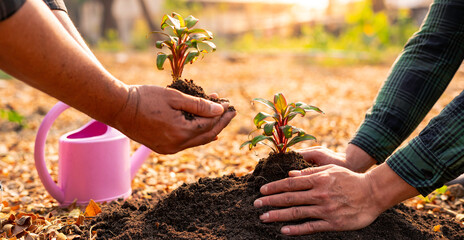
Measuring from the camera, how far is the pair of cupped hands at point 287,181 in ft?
4.63

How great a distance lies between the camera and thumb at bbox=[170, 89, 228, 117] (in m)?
1.44

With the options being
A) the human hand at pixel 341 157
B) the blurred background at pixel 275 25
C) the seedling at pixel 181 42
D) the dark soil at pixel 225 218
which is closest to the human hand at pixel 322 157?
the human hand at pixel 341 157

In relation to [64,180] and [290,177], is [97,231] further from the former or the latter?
[290,177]

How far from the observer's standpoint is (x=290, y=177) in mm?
1505

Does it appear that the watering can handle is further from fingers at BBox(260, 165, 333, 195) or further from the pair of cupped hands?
fingers at BBox(260, 165, 333, 195)

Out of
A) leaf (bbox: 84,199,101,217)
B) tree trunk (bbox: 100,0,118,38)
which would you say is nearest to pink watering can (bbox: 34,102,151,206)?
leaf (bbox: 84,199,101,217)

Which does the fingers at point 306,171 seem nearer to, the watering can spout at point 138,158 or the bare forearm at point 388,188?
the bare forearm at point 388,188

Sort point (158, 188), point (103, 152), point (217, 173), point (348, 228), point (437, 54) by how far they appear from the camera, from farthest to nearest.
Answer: point (217, 173), point (158, 188), point (103, 152), point (437, 54), point (348, 228)

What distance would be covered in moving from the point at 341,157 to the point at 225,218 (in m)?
0.59

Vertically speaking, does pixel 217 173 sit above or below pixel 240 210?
below

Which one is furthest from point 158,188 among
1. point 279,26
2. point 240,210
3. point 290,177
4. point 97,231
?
point 279,26

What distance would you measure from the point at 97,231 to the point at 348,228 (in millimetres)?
944

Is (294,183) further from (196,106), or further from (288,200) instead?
(196,106)

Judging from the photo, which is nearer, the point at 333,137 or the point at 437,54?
the point at 437,54
